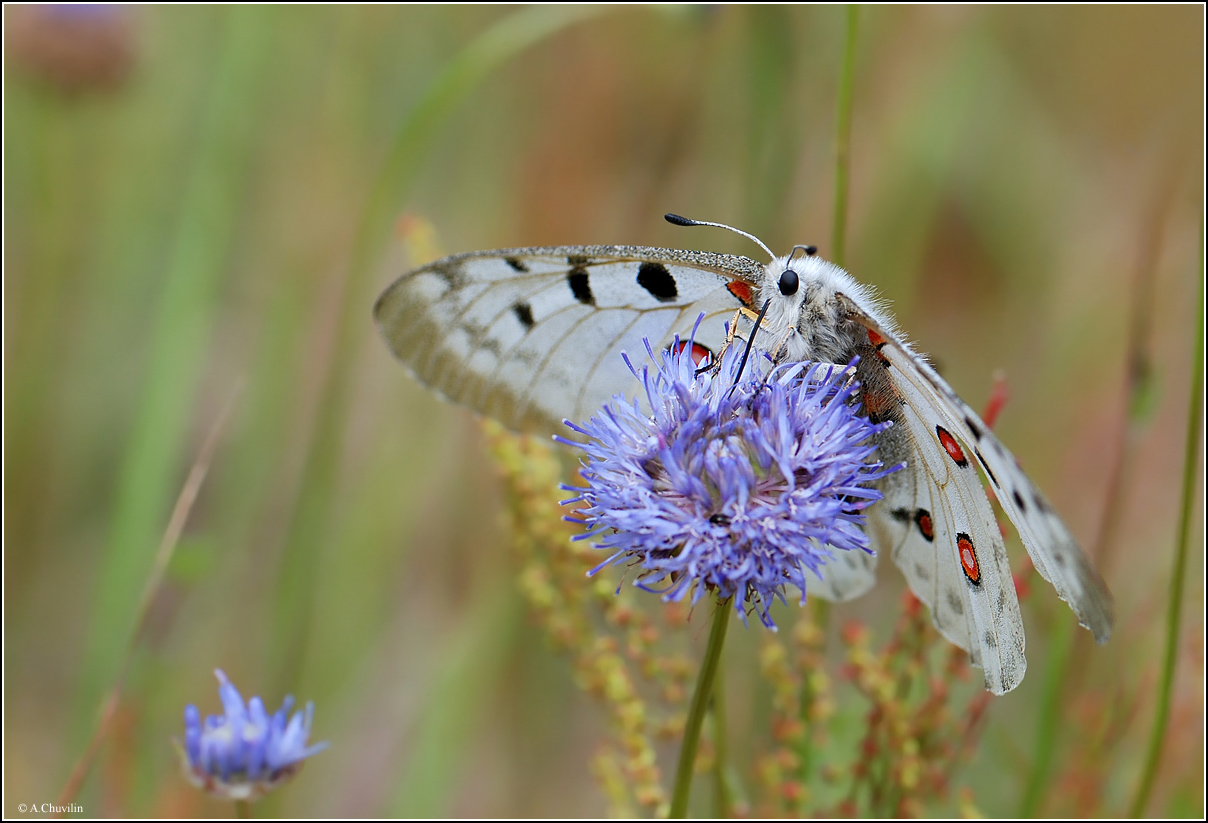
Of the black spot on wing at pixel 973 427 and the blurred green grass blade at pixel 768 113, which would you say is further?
the blurred green grass blade at pixel 768 113

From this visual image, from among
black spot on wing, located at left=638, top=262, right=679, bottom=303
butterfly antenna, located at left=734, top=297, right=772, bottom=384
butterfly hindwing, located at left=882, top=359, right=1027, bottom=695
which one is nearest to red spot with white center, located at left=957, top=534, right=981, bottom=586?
butterfly hindwing, located at left=882, top=359, right=1027, bottom=695

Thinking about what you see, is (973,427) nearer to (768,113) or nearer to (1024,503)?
(1024,503)

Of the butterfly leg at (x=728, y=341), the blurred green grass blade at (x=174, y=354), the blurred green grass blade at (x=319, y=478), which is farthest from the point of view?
the blurred green grass blade at (x=174, y=354)

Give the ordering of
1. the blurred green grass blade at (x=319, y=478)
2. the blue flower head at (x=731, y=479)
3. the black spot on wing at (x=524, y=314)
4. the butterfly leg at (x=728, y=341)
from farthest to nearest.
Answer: the blurred green grass blade at (x=319, y=478)
the black spot on wing at (x=524, y=314)
the butterfly leg at (x=728, y=341)
the blue flower head at (x=731, y=479)

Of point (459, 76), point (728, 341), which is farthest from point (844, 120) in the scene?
point (459, 76)

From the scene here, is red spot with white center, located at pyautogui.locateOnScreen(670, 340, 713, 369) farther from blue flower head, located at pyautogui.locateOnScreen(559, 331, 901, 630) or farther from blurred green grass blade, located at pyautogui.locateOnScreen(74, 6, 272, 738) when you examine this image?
blurred green grass blade, located at pyautogui.locateOnScreen(74, 6, 272, 738)

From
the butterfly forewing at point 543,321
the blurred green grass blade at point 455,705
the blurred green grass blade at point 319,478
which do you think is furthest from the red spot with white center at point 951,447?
the blurred green grass blade at point 455,705

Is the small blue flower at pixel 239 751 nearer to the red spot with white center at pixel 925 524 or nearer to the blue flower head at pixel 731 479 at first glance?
the blue flower head at pixel 731 479
